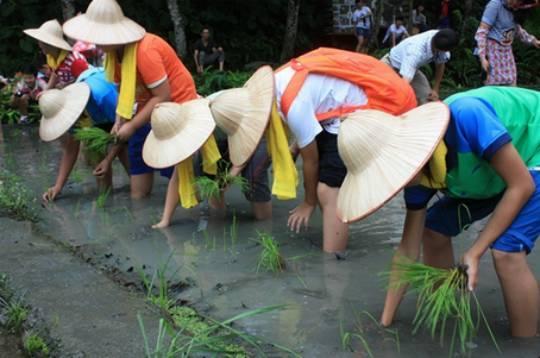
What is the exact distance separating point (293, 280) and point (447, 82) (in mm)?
10324

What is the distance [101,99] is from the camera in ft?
18.2

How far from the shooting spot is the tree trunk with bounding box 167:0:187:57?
47.4 ft

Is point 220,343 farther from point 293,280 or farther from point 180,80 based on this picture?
point 180,80

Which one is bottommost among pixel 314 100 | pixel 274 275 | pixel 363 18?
pixel 363 18

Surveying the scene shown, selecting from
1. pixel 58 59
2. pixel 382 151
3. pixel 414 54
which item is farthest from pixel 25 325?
pixel 414 54

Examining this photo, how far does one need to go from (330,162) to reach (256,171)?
933mm

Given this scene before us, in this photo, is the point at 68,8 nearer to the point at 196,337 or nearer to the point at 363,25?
the point at 363,25

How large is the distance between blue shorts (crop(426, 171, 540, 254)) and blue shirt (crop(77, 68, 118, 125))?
3.01 m

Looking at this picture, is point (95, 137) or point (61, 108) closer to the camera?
point (95, 137)

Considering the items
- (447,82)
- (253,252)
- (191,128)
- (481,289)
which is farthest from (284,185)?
(447,82)

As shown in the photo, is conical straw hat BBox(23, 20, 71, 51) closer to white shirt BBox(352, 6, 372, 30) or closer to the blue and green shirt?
the blue and green shirt

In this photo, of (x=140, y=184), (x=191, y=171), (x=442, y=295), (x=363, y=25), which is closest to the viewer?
(x=442, y=295)

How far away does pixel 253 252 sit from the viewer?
4.27 meters

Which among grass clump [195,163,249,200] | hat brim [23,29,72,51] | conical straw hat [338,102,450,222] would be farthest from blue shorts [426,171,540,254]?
hat brim [23,29,72,51]
